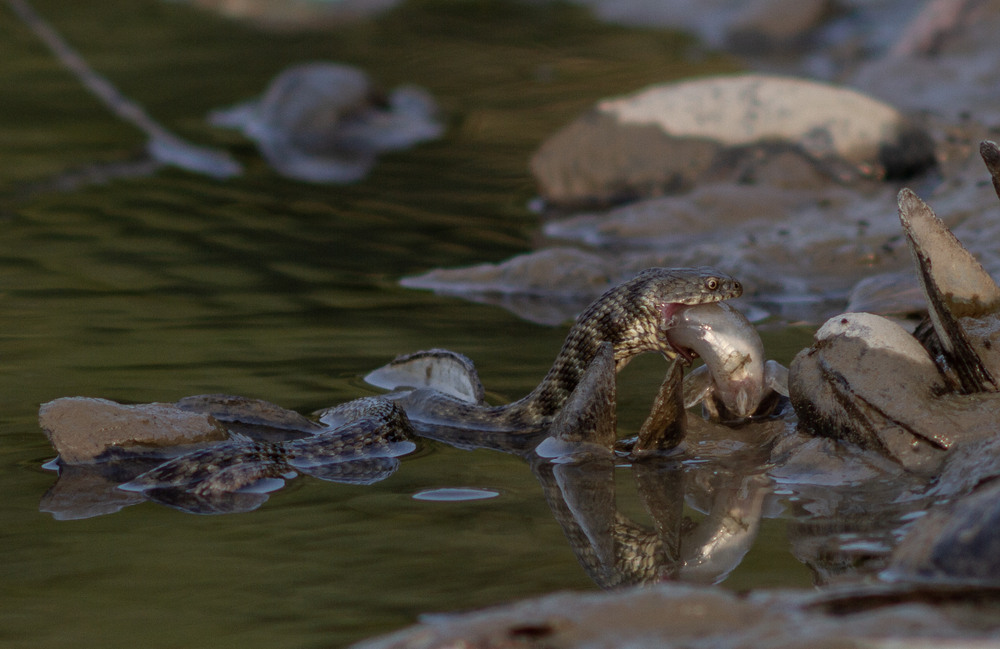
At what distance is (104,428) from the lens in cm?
397

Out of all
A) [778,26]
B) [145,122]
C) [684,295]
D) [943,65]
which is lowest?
[684,295]

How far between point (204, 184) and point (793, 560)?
680 centimetres

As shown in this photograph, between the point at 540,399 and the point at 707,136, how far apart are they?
4.48 meters

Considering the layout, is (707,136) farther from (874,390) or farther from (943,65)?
(874,390)

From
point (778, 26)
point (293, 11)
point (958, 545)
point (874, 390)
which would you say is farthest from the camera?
point (293, 11)

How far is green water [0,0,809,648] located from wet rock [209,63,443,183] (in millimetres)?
359

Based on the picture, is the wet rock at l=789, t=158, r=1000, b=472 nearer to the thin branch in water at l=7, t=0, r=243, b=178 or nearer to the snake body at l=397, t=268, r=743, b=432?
the snake body at l=397, t=268, r=743, b=432

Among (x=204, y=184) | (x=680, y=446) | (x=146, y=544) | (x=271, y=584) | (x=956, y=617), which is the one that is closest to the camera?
(x=956, y=617)

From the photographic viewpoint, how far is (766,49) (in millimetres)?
14852

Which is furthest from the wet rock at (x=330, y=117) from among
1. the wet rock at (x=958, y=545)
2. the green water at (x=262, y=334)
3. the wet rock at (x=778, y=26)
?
the wet rock at (x=958, y=545)

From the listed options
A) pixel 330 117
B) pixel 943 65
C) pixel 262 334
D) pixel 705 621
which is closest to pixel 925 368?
pixel 705 621

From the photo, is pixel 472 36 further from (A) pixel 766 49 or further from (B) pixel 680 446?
(B) pixel 680 446

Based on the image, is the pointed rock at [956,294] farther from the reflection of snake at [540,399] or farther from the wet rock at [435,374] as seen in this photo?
the wet rock at [435,374]

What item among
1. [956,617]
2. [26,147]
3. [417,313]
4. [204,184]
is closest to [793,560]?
[956,617]
